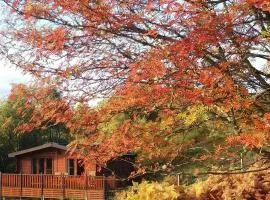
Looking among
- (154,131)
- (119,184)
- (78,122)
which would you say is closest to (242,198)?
(154,131)

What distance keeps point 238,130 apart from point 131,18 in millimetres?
2022

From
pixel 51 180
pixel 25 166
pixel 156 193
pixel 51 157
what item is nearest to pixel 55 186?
pixel 51 180

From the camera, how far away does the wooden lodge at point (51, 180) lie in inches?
935

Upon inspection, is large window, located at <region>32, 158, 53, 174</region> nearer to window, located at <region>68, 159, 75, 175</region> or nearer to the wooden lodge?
the wooden lodge

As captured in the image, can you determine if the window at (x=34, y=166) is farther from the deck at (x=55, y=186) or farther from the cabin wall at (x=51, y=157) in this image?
the deck at (x=55, y=186)

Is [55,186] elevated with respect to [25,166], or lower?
lower

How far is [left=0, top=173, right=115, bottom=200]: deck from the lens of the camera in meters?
23.7

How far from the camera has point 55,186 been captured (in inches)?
987

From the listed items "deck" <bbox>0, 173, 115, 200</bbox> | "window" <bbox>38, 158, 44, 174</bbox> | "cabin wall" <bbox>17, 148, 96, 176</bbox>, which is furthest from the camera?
"window" <bbox>38, 158, 44, 174</bbox>

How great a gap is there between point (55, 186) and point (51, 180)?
1.30 feet

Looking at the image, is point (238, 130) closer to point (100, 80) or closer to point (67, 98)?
point (100, 80)

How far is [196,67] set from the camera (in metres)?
5.91

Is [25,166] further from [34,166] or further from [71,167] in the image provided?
[71,167]

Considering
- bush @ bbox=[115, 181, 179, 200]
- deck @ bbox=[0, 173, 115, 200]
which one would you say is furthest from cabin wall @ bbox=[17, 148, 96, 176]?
bush @ bbox=[115, 181, 179, 200]
